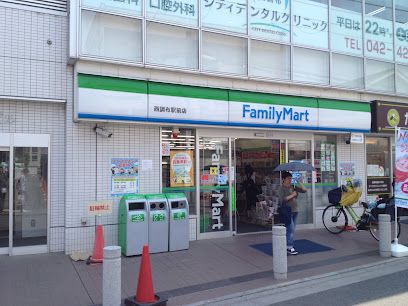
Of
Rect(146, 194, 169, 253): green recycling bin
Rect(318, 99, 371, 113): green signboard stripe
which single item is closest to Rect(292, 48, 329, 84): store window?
Rect(318, 99, 371, 113): green signboard stripe

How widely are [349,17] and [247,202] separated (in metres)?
6.55

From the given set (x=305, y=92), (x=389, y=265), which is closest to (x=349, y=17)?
(x=305, y=92)

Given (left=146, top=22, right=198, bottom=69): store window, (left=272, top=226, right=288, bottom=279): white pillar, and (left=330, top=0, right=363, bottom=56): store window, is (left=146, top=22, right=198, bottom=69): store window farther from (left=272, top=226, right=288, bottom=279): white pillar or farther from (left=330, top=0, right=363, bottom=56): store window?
(left=272, top=226, right=288, bottom=279): white pillar

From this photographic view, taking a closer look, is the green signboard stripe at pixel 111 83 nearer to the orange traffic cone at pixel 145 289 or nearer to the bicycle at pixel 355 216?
the orange traffic cone at pixel 145 289

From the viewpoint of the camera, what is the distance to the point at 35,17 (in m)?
8.66

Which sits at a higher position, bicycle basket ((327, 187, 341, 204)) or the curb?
bicycle basket ((327, 187, 341, 204))

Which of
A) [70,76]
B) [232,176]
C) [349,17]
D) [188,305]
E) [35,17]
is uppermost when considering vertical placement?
[349,17]

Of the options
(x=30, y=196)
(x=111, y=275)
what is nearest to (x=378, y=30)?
(x=30, y=196)

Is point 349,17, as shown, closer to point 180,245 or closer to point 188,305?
point 180,245

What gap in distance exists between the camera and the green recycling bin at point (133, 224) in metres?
8.36

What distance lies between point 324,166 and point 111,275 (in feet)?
27.9

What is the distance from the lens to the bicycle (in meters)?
10.1

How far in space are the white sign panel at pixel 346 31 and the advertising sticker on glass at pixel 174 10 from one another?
4.61 meters

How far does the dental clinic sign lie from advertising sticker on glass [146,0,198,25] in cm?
168
